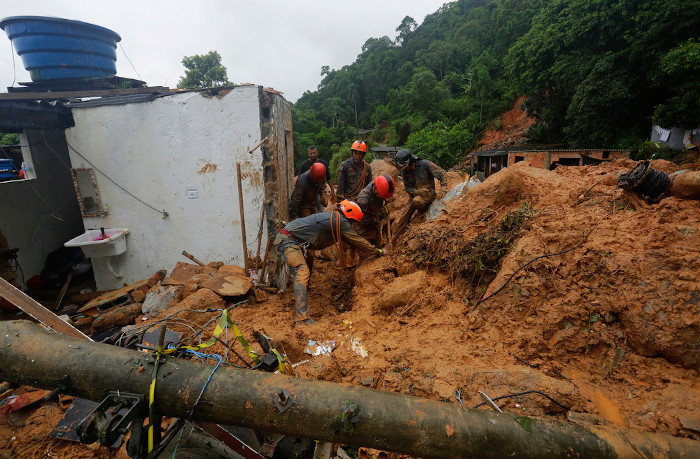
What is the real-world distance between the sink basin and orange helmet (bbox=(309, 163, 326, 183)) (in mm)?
3940

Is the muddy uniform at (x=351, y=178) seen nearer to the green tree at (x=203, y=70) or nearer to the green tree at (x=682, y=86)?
the green tree at (x=682, y=86)

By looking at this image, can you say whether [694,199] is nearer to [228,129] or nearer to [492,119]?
[228,129]

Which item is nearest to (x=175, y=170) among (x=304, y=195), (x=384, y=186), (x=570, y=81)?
(x=304, y=195)

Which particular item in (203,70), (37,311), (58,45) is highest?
(203,70)

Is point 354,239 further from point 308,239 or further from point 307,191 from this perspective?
point 307,191

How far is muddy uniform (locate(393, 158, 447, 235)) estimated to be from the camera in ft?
18.7

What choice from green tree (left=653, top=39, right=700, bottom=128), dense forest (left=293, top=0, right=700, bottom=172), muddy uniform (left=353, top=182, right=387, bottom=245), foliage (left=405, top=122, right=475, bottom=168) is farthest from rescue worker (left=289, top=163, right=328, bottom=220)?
green tree (left=653, top=39, right=700, bottom=128)

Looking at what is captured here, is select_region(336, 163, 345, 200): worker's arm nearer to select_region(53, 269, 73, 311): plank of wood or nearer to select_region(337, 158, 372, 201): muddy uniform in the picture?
select_region(337, 158, 372, 201): muddy uniform

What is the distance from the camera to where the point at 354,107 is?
44000mm

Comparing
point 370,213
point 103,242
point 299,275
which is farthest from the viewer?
point 103,242

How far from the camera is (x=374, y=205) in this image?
17.3 feet

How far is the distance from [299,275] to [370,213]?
168 cm

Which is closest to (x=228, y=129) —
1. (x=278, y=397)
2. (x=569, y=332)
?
(x=278, y=397)

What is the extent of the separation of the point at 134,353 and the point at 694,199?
4.92 m
